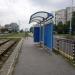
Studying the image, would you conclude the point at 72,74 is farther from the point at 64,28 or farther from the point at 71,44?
the point at 64,28

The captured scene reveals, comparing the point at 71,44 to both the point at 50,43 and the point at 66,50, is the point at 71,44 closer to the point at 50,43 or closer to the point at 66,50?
the point at 66,50

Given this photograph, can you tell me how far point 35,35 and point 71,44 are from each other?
18.7 metres

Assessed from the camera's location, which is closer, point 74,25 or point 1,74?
point 1,74

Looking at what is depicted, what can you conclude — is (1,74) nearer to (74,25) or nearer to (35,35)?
(35,35)

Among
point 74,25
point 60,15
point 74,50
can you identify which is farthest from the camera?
point 60,15

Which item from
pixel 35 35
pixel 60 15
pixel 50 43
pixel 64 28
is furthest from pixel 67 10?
pixel 50 43

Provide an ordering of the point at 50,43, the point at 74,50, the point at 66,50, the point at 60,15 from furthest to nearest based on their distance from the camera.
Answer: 1. the point at 60,15
2. the point at 50,43
3. the point at 66,50
4. the point at 74,50

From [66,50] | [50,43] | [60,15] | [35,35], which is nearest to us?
[66,50]

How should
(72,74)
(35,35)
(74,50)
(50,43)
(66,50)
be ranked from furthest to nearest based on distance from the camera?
1. (35,35)
2. (50,43)
3. (66,50)
4. (74,50)
5. (72,74)

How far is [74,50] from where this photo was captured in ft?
48.8

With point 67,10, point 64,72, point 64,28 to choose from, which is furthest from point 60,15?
point 64,72

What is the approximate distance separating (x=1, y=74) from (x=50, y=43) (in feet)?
32.1

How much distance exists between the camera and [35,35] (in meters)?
34.2

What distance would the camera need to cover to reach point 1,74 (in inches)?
425
